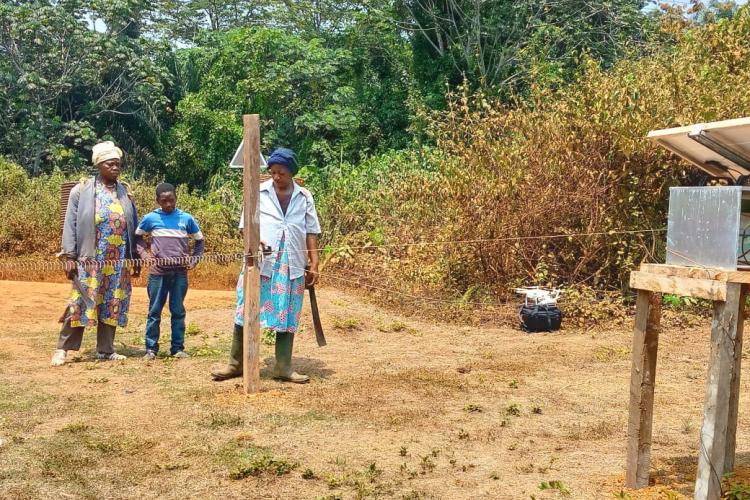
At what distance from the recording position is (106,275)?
7020mm

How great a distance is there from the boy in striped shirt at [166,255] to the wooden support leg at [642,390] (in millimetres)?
4295

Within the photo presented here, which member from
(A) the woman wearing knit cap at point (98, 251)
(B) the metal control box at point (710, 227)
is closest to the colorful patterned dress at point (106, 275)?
(A) the woman wearing knit cap at point (98, 251)

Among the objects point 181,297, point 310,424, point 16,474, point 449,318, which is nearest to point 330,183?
point 449,318

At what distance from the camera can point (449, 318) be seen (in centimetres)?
998

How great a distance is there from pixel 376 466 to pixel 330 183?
41.2 feet

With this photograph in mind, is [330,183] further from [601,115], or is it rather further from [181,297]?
[181,297]

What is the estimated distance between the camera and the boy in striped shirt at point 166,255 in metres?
7.15

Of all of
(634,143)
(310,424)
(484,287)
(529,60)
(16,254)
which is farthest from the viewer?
(529,60)

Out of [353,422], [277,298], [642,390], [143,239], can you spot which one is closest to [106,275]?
[143,239]

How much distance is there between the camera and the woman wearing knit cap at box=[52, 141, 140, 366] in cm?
688

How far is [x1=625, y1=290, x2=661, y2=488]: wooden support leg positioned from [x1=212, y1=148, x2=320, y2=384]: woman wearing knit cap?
2912 millimetres

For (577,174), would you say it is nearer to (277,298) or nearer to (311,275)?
(311,275)

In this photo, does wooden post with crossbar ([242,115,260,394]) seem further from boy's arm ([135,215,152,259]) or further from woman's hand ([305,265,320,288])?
boy's arm ([135,215,152,259])

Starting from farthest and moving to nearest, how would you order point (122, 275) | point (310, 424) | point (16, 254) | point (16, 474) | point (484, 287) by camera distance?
point (16, 254) < point (484, 287) < point (122, 275) < point (310, 424) < point (16, 474)
